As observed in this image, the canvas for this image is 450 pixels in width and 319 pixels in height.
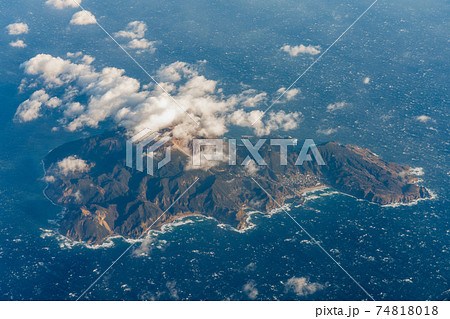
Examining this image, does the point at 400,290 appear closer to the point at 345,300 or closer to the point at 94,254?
the point at 345,300

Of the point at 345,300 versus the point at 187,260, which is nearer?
the point at 345,300

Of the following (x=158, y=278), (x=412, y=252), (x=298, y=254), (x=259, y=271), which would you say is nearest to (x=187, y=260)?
(x=158, y=278)

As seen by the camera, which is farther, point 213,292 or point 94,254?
point 94,254

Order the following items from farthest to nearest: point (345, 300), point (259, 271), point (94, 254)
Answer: point (94, 254) → point (259, 271) → point (345, 300)

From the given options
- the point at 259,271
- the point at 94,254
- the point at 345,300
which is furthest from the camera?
the point at 94,254

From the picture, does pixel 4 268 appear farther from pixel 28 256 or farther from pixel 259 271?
pixel 259 271

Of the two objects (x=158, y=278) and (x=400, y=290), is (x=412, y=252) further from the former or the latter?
(x=158, y=278)

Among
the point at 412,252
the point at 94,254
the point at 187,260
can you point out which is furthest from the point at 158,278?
the point at 412,252

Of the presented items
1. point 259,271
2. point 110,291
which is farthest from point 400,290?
point 110,291
